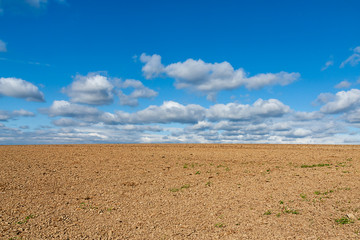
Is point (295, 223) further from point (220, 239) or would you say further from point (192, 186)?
point (192, 186)

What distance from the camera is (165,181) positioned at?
52.1ft

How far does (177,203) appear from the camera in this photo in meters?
11.6

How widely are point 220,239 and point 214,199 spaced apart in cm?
406

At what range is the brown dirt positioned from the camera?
8578mm

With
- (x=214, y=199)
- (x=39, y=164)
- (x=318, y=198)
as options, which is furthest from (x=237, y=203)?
(x=39, y=164)

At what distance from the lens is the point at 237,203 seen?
37.1 feet

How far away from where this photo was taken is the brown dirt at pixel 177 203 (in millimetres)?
8578

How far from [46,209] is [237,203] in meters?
7.42

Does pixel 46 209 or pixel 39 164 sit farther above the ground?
pixel 39 164

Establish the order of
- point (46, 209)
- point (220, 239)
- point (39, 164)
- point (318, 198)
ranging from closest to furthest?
point (220, 239), point (46, 209), point (318, 198), point (39, 164)

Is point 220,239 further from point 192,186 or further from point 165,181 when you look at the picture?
point 165,181

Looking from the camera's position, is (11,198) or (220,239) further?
(11,198)

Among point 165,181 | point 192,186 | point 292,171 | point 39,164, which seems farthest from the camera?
point 39,164

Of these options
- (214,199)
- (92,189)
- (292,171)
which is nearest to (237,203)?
(214,199)
